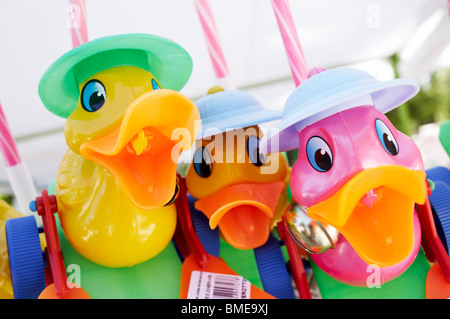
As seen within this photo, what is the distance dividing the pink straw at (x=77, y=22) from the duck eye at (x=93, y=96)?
0.14 meters

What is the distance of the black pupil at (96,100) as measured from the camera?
0.63m

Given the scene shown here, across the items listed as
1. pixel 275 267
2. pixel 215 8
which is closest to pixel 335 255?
pixel 275 267

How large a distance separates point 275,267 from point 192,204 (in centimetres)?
19

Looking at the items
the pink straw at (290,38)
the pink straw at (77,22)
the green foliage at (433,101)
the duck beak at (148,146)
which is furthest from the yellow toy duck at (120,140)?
the green foliage at (433,101)

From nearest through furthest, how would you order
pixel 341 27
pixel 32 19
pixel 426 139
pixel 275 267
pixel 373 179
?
1. pixel 373 179
2. pixel 275 267
3. pixel 32 19
4. pixel 341 27
5. pixel 426 139

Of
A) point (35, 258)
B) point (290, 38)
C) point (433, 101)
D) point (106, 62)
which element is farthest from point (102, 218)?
point (433, 101)

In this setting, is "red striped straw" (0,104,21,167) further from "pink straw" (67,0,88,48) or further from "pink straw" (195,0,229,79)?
"pink straw" (195,0,229,79)

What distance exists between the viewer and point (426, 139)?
3.27 metres

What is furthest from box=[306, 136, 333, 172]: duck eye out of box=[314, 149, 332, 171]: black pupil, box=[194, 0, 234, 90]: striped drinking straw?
box=[194, 0, 234, 90]: striped drinking straw

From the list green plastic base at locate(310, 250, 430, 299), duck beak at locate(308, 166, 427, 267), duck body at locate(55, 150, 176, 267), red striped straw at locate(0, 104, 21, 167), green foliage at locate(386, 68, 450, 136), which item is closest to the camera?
duck beak at locate(308, 166, 427, 267)

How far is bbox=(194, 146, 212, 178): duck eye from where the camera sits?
75 centimetres

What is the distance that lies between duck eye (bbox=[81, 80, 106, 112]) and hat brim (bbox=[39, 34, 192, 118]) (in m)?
0.02

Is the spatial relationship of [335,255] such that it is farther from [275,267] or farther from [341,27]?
[341,27]

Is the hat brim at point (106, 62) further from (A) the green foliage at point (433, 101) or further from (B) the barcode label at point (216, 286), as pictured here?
(A) the green foliage at point (433, 101)
